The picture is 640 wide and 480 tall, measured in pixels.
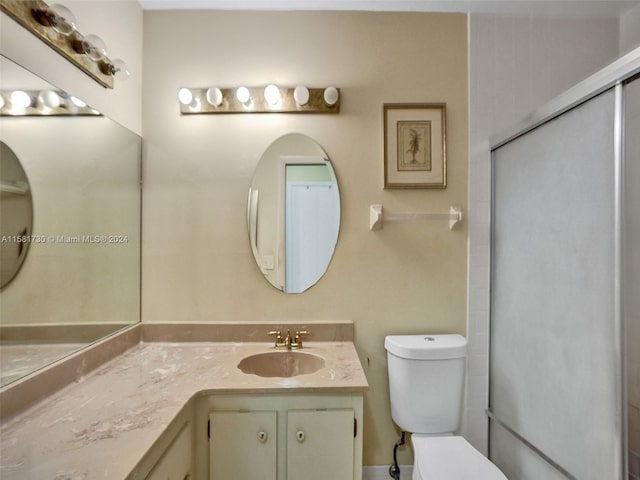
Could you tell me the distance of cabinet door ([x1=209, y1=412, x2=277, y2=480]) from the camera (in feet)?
3.94

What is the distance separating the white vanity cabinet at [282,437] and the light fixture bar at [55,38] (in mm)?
1366

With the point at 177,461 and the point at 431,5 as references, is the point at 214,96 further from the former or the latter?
the point at 177,461

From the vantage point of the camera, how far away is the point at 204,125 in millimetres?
1663

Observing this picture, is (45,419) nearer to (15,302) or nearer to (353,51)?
(15,302)

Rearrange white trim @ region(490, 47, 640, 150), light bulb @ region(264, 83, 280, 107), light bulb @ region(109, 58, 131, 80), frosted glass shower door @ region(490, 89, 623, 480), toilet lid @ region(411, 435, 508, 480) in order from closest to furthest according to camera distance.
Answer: white trim @ region(490, 47, 640, 150), frosted glass shower door @ region(490, 89, 623, 480), toilet lid @ region(411, 435, 508, 480), light bulb @ region(109, 58, 131, 80), light bulb @ region(264, 83, 280, 107)

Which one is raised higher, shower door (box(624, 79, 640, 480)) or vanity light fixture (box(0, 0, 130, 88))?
vanity light fixture (box(0, 0, 130, 88))

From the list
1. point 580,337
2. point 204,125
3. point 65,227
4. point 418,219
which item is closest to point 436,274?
point 418,219

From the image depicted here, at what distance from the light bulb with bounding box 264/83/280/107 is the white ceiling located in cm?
43

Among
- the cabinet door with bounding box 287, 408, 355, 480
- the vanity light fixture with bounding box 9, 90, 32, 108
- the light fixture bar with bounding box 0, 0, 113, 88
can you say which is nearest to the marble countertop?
the cabinet door with bounding box 287, 408, 355, 480

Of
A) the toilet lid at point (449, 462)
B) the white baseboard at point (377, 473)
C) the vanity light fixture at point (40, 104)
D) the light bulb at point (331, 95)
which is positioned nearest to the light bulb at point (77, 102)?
the vanity light fixture at point (40, 104)

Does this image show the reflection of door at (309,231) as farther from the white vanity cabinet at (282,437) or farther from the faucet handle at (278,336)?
the white vanity cabinet at (282,437)

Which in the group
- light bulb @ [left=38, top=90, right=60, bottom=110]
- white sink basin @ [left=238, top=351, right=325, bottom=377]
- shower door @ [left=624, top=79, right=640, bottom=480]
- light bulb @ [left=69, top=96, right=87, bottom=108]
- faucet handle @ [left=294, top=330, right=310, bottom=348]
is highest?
light bulb @ [left=69, top=96, right=87, bottom=108]

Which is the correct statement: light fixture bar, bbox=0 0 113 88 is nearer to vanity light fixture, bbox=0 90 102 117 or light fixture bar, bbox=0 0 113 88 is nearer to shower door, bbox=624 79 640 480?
vanity light fixture, bbox=0 90 102 117

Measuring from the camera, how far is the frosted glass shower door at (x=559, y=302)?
3.28 ft
